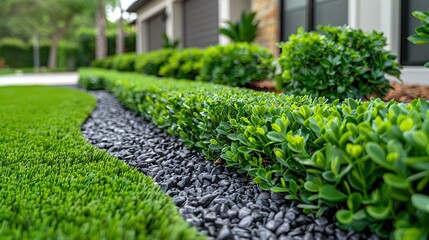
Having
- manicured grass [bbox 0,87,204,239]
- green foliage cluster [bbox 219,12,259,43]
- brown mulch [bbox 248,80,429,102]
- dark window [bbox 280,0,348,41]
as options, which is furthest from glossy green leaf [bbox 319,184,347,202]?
green foliage cluster [bbox 219,12,259,43]

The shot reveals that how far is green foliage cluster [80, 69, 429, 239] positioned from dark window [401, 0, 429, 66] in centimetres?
311

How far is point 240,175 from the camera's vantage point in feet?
→ 8.47

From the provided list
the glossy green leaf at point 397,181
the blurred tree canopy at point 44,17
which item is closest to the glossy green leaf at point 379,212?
the glossy green leaf at point 397,181

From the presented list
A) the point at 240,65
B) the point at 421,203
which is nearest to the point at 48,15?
the point at 240,65

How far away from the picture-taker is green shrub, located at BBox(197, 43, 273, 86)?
5211mm

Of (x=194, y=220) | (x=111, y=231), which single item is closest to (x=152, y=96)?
(x=194, y=220)

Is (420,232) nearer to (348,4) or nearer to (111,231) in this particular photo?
(111,231)

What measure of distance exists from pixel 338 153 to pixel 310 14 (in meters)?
5.52

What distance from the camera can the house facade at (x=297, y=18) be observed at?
5.05 m

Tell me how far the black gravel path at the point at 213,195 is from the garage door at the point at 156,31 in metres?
11.7

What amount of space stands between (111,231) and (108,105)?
4.67m

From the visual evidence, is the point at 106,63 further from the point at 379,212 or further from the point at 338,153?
the point at 379,212

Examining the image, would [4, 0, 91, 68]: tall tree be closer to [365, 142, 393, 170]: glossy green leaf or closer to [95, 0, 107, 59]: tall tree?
[95, 0, 107, 59]: tall tree

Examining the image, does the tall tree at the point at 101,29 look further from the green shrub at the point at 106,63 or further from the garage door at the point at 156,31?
the garage door at the point at 156,31
